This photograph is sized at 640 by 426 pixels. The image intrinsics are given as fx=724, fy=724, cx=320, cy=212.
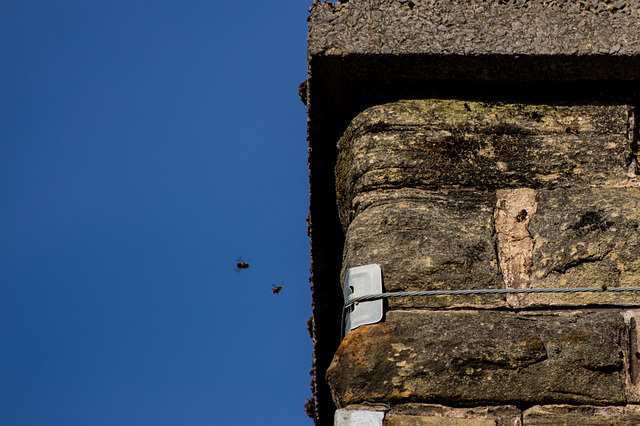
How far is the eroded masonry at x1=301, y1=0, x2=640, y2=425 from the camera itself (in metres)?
1.61

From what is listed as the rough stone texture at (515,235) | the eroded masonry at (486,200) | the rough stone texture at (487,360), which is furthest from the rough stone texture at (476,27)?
the rough stone texture at (487,360)

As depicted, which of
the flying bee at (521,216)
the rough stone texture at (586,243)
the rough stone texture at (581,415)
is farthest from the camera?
the flying bee at (521,216)

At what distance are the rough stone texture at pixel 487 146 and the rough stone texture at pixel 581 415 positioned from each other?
57 centimetres

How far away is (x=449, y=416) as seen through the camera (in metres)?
1.59

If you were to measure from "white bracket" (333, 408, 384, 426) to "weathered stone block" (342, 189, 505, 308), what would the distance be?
27 cm

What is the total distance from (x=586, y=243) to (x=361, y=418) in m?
0.69

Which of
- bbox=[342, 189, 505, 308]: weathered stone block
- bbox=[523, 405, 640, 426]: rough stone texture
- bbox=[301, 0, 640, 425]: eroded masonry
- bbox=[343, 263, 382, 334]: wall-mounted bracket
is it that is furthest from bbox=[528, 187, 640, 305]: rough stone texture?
bbox=[343, 263, 382, 334]: wall-mounted bracket

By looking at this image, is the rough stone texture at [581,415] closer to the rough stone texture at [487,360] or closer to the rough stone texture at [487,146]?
the rough stone texture at [487,360]

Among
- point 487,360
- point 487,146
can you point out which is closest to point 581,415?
point 487,360

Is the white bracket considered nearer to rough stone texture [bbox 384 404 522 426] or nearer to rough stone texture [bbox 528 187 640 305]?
rough stone texture [bbox 384 404 522 426]

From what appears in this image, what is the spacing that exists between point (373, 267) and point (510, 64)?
2.20 feet

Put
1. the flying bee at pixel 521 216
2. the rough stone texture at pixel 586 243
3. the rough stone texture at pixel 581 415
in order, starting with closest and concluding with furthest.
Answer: the rough stone texture at pixel 581 415 < the rough stone texture at pixel 586 243 < the flying bee at pixel 521 216

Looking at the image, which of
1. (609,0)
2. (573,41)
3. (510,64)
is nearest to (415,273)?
(510,64)

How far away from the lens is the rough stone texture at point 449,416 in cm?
157
